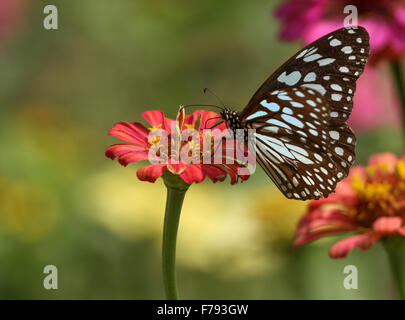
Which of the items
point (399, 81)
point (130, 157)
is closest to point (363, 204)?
point (399, 81)

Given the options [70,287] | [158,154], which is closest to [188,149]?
[158,154]

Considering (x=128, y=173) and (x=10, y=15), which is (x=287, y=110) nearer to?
(x=128, y=173)

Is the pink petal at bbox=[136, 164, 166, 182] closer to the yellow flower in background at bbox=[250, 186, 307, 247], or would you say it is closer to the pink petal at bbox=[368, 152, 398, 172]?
the pink petal at bbox=[368, 152, 398, 172]

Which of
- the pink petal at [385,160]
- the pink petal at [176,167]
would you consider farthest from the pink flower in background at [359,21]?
the pink petal at [176,167]

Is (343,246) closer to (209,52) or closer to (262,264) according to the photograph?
(262,264)

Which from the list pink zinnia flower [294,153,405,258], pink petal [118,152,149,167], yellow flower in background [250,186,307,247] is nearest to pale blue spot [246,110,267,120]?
pink zinnia flower [294,153,405,258]

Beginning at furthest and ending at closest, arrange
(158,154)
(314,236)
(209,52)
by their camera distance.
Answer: (209,52) → (314,236) → (158,154)
